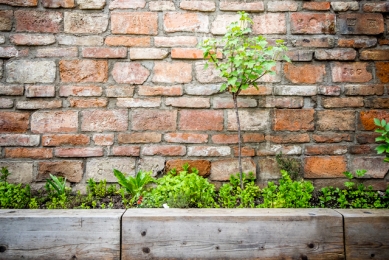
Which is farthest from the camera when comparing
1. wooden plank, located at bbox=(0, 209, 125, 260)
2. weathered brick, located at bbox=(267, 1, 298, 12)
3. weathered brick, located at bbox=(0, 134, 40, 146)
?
weathered brick, located at bbox=(267, 1, 298, 12)

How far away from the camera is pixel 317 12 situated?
264 cm

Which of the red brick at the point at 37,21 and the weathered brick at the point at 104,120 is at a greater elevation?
the red brick at the point at 37,21

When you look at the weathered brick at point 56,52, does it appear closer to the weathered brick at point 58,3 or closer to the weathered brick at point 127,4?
the weathered brick at point 58,3

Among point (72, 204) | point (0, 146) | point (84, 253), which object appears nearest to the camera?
point (84, 253)

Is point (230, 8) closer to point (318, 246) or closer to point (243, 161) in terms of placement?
point (243, 161)

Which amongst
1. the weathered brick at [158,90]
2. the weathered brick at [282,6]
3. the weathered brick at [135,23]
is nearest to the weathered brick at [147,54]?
the weathered brick at [135,23]

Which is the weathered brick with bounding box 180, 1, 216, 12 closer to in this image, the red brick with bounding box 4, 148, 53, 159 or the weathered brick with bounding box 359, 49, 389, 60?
the weathered brick with bounding box 359, 49, 389, 60

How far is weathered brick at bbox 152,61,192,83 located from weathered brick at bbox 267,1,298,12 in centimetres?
96

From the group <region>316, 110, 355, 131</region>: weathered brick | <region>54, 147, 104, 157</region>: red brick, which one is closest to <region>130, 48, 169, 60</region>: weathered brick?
<region>54, 147, 104, 157</region>: red brick

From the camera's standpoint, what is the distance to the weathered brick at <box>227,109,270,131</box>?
261 centimetres

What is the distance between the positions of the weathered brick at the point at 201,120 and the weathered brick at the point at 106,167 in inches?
24.7

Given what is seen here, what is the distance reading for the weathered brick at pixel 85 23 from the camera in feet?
8.44

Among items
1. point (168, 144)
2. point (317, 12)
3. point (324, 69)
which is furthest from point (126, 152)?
point (317, 12)

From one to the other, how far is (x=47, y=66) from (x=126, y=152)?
109 cm
